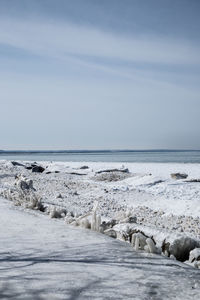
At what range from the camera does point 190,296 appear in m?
1.80

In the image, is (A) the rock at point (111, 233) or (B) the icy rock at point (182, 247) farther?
(A) the rock at point (111, 233)

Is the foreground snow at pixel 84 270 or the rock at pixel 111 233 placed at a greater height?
the foreground snow at pixel 84 270

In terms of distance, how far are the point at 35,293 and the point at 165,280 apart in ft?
2.59

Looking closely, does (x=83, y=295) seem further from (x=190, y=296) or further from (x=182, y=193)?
(x=182, y=193)

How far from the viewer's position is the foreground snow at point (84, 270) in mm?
1798

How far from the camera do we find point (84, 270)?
2.20m

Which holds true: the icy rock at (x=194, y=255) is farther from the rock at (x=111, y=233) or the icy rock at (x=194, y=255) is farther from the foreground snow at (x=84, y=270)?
the rock at (x=111, y=233)

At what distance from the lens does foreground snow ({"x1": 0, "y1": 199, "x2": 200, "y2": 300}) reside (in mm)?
1798

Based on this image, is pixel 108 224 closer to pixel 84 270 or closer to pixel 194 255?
pixel 194 255

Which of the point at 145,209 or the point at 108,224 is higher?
the point at 108,224

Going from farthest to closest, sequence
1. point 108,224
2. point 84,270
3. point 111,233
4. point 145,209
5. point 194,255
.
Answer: point 145,209 < point 108,224 < point 111,233 < point 194,255 < point 84,270

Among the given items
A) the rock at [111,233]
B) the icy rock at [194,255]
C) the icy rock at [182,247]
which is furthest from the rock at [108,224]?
the icy rock at [194,255]

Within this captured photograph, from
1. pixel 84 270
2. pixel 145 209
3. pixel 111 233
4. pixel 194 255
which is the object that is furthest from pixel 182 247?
pixel 145 209

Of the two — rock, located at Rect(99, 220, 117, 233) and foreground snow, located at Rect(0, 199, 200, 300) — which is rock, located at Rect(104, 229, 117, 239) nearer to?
foreground snow, located at Rect(0, 199, 200, 300)
